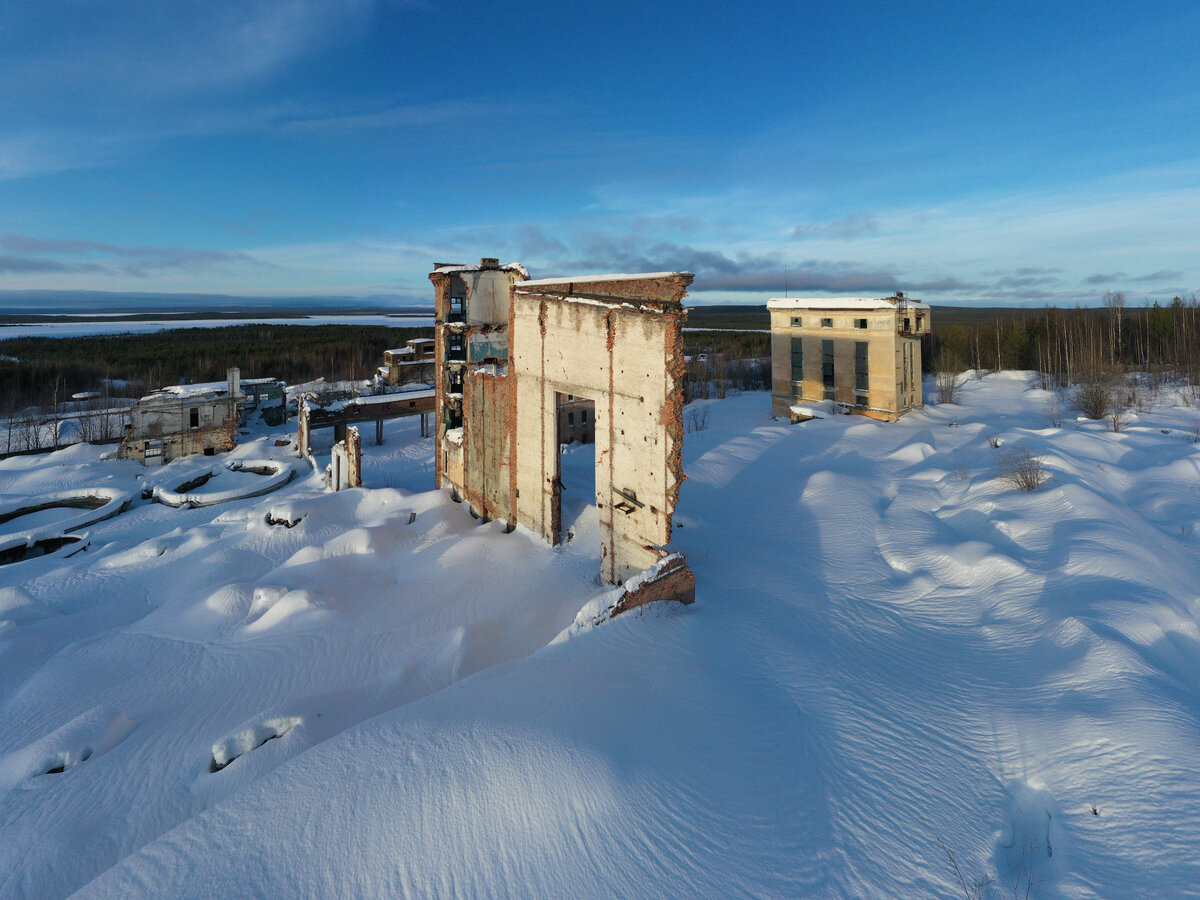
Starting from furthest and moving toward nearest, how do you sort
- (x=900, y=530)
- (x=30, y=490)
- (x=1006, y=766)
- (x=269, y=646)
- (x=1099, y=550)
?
(x=30, y=490) < (x=900, y=530) < (x=1099, y=550) < (x=269, y=646) < (x=1006, y=766)

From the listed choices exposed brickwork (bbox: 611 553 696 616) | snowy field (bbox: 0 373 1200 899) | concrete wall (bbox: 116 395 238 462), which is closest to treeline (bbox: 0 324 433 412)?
concrete wall (bbox: 116 395 238 462)

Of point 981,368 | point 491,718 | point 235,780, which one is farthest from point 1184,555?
point 981,368

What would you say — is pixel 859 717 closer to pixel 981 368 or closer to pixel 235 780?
pixel 235 780

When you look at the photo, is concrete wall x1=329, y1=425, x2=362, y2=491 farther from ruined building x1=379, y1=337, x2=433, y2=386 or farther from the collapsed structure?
ruined building x1=379, y1=337, x2=433, y2=386

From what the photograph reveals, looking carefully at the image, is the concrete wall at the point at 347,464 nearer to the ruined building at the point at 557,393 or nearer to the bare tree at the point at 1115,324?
the ruined building at the point at 557,393

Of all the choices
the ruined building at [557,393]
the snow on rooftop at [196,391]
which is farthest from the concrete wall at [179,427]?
the ruined building at [557,393]

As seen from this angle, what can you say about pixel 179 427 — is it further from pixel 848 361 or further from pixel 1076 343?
pixel 1076 343
